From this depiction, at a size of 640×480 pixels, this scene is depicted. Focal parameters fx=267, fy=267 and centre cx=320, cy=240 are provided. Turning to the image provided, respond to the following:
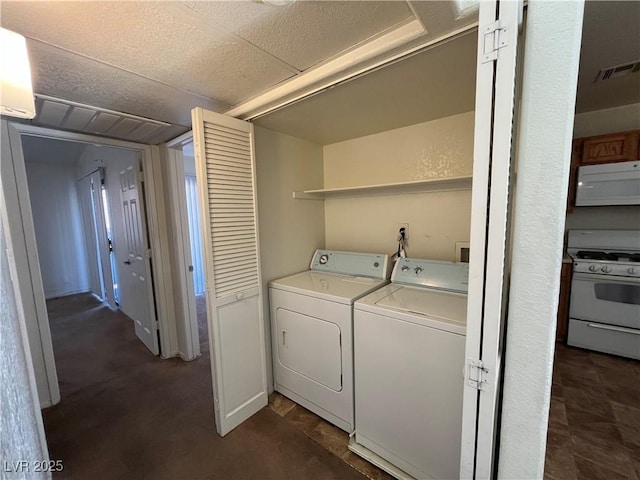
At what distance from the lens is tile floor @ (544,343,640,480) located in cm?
149

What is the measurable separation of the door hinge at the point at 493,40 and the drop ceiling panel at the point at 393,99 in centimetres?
43

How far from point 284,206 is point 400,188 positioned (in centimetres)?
94

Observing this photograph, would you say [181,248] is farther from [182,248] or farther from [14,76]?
[14,76]

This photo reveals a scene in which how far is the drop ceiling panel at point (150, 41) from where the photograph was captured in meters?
0.91

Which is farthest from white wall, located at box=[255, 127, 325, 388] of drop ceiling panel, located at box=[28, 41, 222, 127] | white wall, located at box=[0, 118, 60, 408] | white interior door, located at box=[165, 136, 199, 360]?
white wall, located at box=[0, 118, 60, 408]

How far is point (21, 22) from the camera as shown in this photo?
0.95 metres

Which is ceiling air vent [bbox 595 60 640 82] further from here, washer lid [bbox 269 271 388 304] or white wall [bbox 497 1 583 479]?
washer lid [bbox 269 271 388 304]

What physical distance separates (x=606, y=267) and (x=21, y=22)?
4.02 m

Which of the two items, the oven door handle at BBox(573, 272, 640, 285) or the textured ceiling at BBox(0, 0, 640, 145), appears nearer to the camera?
the textured ceiling at BBox(0, 0, 640, 145)

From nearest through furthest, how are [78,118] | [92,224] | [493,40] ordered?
1. [493,40]
2. [78,118]
3. [92,224]

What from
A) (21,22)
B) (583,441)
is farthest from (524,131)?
(583,441)

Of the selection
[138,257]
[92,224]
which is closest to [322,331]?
[138,257]

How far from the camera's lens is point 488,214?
28.2 inches

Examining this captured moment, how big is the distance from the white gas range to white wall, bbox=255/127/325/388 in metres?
2.53
